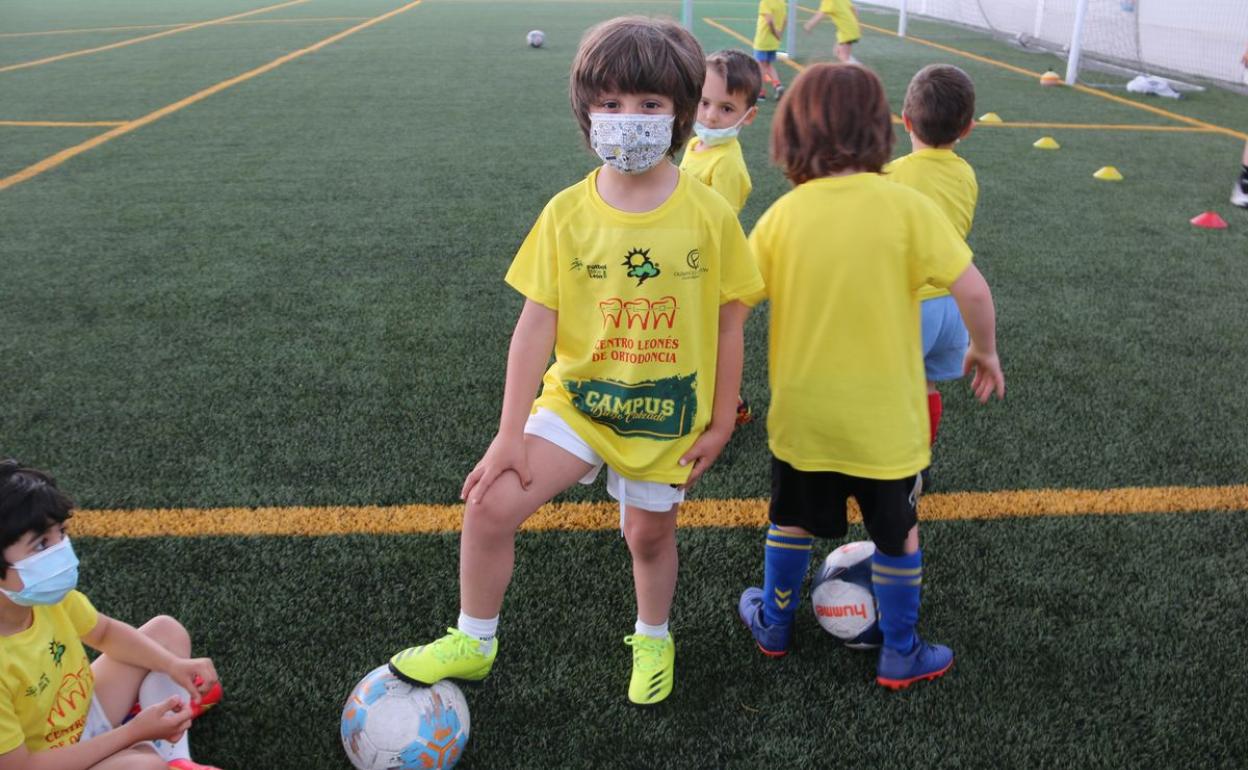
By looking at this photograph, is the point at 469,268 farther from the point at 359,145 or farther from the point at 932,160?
the point at 359,145

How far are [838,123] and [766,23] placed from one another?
10.7 metres

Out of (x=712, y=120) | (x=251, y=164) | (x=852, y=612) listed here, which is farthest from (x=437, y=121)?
(x=852, y=612)

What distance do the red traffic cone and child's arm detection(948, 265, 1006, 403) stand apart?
502cm

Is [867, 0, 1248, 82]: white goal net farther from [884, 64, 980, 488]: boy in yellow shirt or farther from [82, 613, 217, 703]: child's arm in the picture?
[82, 613, 217, 703]: child's arm

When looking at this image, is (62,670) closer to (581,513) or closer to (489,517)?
(489,517)

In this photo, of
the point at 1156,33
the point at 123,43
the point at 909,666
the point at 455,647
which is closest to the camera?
the point at 455,647

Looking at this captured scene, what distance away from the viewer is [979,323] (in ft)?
7.15

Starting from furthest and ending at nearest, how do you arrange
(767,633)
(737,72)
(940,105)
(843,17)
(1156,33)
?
(1156,33)
(843,17)
(737,72)
(940,105)
(767,633)

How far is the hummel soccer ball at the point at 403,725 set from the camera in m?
2.20

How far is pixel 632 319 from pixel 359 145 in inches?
293

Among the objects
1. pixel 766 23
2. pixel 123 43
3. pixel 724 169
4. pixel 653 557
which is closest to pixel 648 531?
pixel 653 557

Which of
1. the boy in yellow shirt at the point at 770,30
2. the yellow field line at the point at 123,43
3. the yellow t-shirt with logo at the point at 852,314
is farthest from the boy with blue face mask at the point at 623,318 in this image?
the yellow field line at the point at 123,43

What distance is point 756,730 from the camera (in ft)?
7.80

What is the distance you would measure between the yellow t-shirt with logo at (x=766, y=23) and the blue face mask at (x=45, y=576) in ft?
37.1
